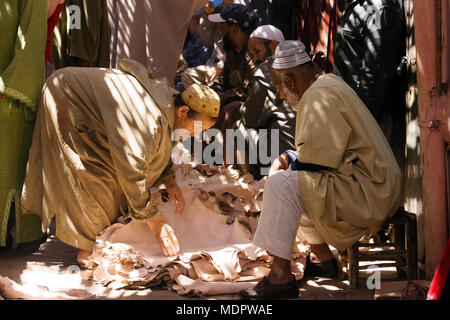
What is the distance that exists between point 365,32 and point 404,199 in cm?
114

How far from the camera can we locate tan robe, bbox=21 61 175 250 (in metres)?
4.25

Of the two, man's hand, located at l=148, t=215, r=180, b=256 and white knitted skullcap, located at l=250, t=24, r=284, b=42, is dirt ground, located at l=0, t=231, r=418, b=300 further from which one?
white knitted skullcap, located at l=250, t=24, r=284, b=42

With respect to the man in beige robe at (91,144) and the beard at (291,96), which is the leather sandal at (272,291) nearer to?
the man in beige robe at (91,144)

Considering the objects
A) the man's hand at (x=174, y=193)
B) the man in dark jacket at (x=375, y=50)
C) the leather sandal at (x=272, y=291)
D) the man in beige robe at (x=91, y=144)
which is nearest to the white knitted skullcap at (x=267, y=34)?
the man in dark jacket at (x=375, y=50)

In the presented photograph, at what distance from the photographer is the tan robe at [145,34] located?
660cm

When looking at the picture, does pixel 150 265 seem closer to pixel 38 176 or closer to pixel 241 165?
pixel 38 176

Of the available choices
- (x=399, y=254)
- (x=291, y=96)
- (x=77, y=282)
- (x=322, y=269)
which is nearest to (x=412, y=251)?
(x=399, y=254)

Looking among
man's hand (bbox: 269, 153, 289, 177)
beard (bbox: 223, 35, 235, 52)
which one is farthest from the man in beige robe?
beard (bbox: 223, 35, 235, 52)

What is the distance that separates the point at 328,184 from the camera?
11.7 feet

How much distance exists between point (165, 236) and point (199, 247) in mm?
287

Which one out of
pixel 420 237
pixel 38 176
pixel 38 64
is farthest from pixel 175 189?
pixel 420 237

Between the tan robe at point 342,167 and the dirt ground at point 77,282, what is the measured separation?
0.30 meters

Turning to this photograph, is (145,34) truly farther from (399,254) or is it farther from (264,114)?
(399,254)

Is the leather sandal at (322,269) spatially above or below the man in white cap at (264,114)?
below
